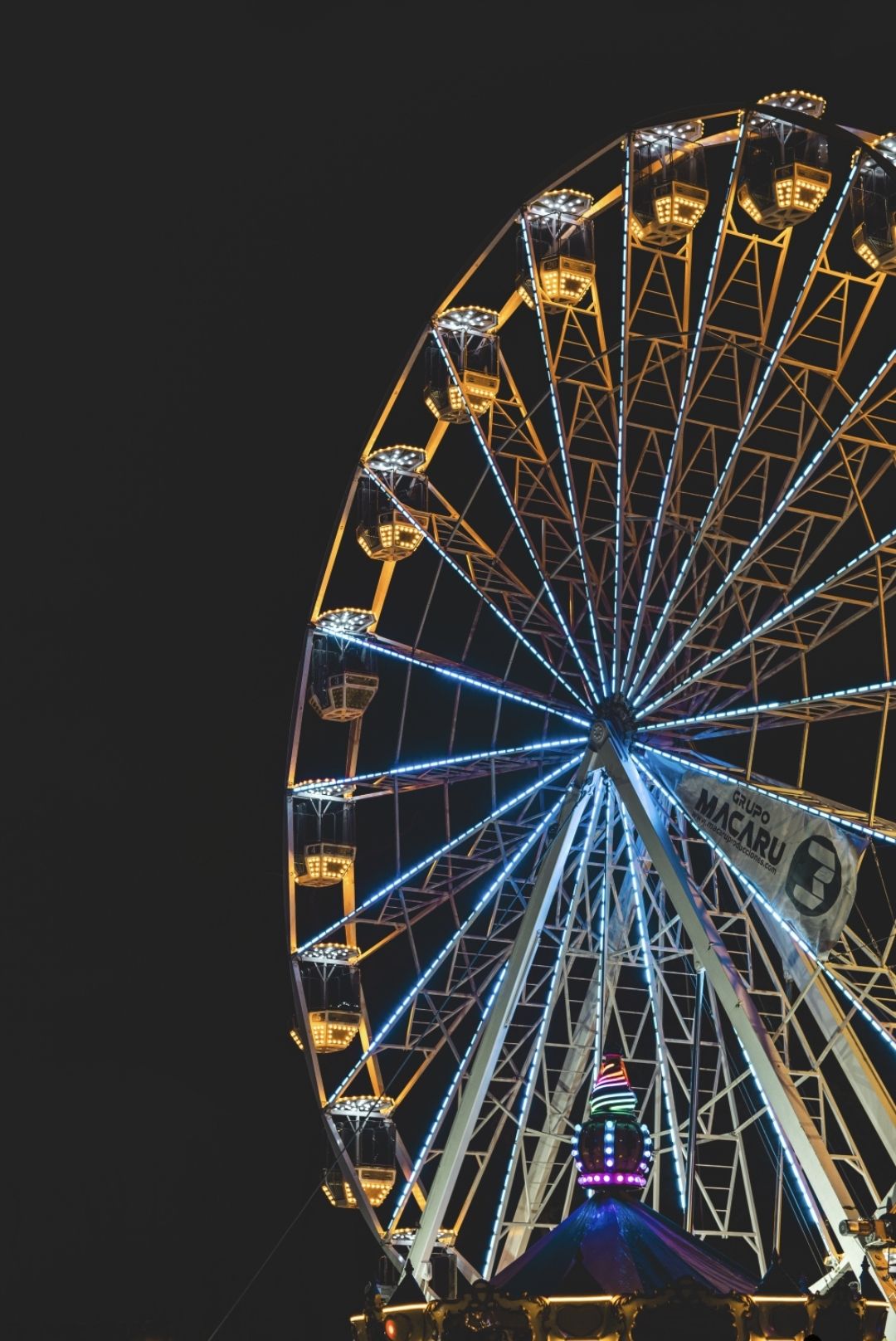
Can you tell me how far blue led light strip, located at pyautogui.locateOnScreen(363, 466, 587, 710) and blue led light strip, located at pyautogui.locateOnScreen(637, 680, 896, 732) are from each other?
4.25 ft

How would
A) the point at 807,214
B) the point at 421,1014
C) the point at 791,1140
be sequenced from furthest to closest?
the point at 421,1014, the point at 807,214, the point at 791,1140

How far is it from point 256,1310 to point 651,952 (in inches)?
881

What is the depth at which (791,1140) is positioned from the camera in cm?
2125

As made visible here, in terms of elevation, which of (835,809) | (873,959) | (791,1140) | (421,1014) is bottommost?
(421,1014)

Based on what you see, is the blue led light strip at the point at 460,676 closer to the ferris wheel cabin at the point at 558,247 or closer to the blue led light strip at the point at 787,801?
the blue led light strip at the point at 787,801

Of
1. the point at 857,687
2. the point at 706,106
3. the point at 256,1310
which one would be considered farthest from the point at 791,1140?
the point at 256,1310

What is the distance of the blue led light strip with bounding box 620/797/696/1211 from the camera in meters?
24.6

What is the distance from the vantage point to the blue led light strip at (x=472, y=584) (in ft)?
82.8

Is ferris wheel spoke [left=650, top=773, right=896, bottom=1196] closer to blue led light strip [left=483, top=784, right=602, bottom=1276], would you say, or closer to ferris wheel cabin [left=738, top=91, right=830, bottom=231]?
blue led light strip [left=483, top=784, right=602, bottom=1276]

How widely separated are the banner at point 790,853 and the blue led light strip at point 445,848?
106 inches

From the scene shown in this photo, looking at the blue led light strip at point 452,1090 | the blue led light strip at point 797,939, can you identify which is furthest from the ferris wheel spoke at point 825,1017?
the blue led light strip at point 452,1090

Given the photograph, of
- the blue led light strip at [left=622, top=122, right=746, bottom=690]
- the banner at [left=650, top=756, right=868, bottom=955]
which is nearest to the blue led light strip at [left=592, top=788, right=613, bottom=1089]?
the blue led light strip at [left=622, top=122, right=746, bottom=690]

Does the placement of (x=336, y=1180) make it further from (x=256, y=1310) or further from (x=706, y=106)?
(x=256, y=1310)

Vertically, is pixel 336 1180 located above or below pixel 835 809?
below
